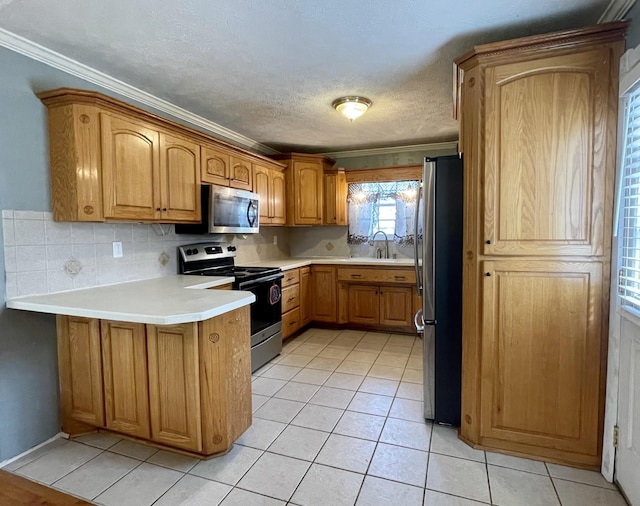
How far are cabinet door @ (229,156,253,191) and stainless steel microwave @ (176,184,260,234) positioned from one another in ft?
0.37

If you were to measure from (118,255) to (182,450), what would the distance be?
57.4 inches

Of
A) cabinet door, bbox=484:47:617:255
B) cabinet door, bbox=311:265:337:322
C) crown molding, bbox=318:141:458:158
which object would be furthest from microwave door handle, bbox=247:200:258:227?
cabinet door, bbox=484:47:617:255

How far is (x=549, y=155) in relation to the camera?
182 centimetres

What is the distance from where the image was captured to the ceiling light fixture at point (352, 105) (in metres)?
2.86

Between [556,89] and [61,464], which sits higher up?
[556,89]

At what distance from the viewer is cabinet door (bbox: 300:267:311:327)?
4.26 meters

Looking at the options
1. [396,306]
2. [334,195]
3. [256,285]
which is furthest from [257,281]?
[334,195]

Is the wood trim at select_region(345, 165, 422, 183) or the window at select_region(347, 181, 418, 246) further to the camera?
the window at select_region(347, 181, 418, 246)

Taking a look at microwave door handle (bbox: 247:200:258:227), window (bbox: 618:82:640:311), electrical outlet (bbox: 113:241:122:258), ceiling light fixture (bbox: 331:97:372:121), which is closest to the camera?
window (bbox: 618:82:640:311)

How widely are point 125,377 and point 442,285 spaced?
1.92 metres

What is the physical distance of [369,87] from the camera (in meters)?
2.69

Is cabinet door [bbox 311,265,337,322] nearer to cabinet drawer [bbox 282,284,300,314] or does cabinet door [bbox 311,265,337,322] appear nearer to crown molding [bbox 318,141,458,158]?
cabinet drawer [bbox 282,284,300,314]

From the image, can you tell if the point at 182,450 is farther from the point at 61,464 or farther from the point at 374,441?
the point at 374,441

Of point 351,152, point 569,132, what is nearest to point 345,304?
point 351,152
